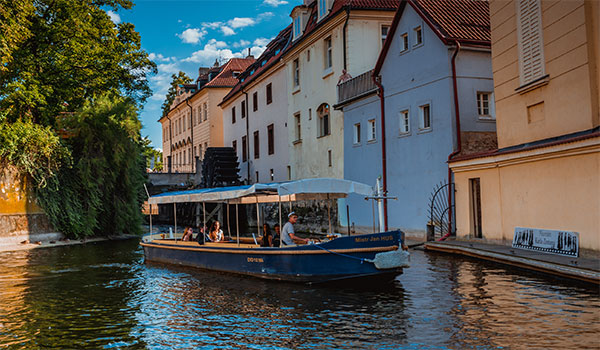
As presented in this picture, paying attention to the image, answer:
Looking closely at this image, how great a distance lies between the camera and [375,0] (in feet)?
92.0

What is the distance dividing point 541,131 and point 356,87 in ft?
38.6

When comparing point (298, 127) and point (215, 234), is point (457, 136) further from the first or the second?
point (298, 127)

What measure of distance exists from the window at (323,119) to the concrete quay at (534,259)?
43.7ft

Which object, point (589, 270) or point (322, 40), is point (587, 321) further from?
point (322, 40)

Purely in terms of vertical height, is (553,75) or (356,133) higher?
(356,133)

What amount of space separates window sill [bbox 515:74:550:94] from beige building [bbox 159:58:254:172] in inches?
1523

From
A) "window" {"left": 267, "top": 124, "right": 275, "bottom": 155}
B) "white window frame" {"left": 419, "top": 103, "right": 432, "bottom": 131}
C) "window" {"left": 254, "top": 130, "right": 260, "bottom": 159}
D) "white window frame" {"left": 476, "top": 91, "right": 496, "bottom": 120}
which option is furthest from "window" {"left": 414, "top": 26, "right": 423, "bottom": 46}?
"window" {"left": 254, "top": 130, "right": 260, "bottom": 159}

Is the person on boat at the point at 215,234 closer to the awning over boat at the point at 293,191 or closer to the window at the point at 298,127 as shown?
the awning over boat at the point at 293,191

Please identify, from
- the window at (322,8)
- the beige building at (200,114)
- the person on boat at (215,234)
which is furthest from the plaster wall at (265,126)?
the person on boat at (215,234)

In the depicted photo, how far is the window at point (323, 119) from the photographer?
99.3 ft

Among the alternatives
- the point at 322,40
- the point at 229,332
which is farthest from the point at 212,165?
the point at 229,332

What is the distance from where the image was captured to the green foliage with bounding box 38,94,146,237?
2800cm

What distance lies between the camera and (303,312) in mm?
10125

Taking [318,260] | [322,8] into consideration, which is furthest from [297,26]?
[318,260]
